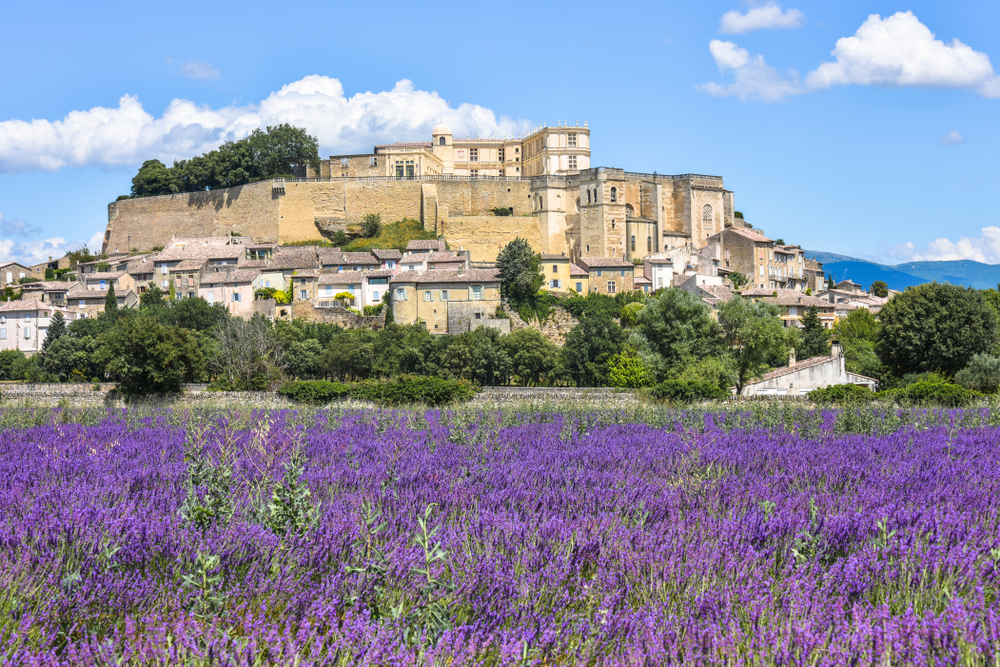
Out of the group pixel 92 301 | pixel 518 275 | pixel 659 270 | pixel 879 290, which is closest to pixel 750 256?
pixel 659 270

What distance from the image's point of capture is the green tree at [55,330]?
43784 mm

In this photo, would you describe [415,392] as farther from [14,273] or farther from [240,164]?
[14,273]

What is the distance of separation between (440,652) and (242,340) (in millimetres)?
37094

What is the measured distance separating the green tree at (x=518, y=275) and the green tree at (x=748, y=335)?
19.1 metres

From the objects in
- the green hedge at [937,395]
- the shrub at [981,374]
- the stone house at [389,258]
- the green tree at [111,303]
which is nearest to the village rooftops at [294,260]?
the stone house at [389,258]

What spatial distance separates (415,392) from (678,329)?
10.0m

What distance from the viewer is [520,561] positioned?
12.2 ft

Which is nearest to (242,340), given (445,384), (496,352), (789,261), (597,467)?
(496,352)

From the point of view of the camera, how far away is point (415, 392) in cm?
2292

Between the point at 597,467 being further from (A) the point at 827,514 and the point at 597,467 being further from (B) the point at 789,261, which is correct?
(B) the point at 789,261

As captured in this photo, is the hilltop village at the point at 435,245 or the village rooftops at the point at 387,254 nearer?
the hilltop village at the point at 435,245

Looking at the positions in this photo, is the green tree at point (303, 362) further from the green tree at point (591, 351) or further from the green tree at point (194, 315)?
the green tree at point (591, 351)

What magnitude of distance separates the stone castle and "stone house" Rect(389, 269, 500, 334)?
45.6ft

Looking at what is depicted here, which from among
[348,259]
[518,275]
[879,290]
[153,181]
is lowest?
[879,290]
